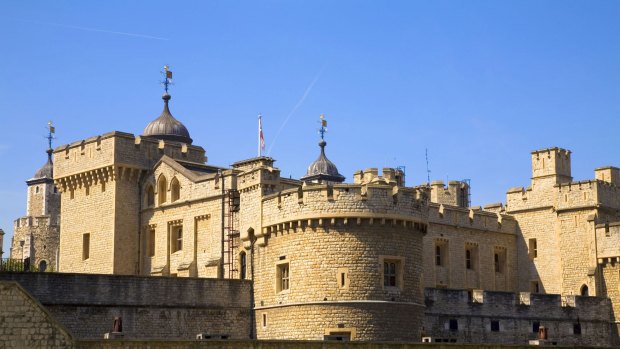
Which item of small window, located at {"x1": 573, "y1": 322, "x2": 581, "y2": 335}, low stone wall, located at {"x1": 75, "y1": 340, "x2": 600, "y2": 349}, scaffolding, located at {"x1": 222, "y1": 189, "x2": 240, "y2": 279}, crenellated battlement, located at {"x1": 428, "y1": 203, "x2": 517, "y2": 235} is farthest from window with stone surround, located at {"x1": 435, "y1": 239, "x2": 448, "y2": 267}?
low stone wall, located at {"x1": 75, "y1": 340, "x2": 600, "y2": 349}

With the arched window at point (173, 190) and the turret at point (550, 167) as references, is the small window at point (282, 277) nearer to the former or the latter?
the arched window at point (173, 190)

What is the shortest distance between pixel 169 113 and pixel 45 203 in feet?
125

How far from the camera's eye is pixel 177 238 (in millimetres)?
55875

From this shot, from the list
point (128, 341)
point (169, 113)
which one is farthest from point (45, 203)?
point (128, 341)

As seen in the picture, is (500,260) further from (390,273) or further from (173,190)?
(390,273)

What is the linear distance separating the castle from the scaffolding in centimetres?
7

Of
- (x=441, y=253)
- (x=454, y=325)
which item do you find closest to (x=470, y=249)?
(x=441, y=253)

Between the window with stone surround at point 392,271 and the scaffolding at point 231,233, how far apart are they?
8.20 m

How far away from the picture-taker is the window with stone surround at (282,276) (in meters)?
46.2

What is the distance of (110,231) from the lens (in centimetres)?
5647

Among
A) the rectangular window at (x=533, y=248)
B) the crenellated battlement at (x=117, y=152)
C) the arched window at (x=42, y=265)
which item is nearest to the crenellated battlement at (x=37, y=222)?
the arched window at (x=42, y=265)

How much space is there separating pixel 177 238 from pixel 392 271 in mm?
14189

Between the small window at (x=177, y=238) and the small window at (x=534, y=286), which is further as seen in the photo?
the small window at (x=534, y=286)

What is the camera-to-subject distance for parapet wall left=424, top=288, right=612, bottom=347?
52062 mm
